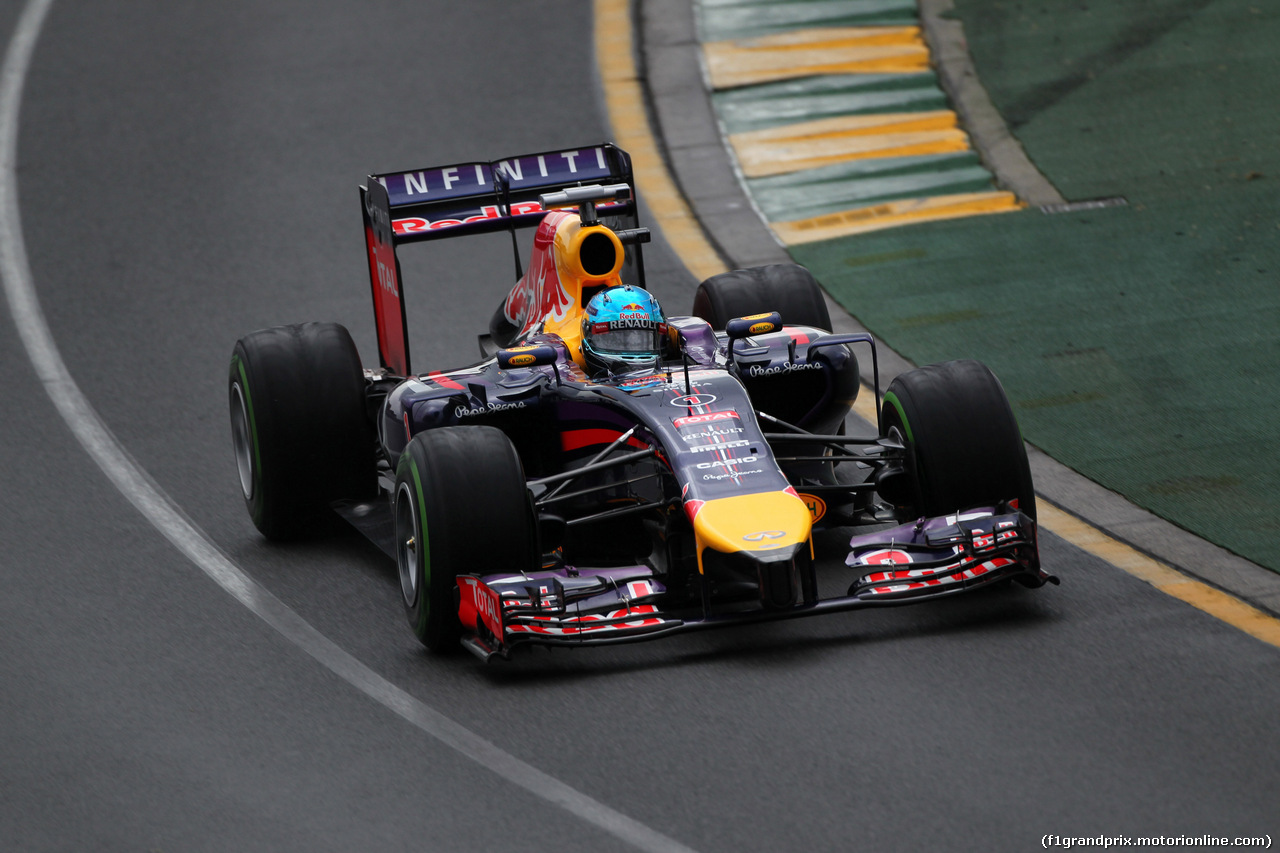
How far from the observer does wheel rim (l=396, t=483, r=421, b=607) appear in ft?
27.5

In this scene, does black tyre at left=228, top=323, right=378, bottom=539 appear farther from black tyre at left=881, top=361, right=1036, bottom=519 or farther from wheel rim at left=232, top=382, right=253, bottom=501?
black tyre at left=881, top=361, right=1036, bottom=519

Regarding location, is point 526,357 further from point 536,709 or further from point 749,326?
point 536,709

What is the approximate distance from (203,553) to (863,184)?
762 centimetres

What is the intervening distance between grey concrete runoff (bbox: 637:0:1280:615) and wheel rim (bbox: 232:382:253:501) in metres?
4.22

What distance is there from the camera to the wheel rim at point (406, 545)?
8383 mm

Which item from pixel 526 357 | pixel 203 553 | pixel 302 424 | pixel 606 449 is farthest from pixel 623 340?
pixel 203 553

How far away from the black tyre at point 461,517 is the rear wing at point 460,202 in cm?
241

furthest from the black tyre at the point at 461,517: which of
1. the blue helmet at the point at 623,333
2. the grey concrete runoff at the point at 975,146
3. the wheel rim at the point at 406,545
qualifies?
the grey concrete runoff at the point at 975,146

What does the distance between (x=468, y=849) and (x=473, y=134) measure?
1200 cm

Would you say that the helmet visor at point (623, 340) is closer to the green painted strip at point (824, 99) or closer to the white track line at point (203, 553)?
the white track line at point (203, 553)

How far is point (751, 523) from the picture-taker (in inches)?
309

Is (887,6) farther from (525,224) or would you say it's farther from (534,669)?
(534,669)
